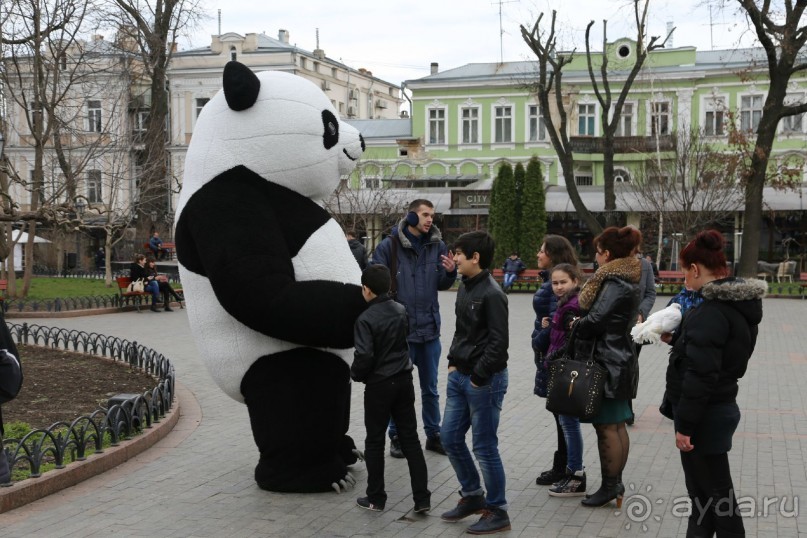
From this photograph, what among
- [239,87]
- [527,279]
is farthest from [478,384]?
[527,279]

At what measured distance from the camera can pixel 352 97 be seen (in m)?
51.4

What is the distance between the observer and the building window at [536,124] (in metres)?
39.7

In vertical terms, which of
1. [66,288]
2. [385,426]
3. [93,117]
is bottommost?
[66,288]

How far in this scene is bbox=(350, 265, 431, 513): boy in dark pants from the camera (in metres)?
5.66

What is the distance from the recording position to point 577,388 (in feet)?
18.2

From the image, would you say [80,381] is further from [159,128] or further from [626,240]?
[159,128]

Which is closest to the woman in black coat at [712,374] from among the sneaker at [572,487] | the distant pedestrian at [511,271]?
the sneaker at [572,487]

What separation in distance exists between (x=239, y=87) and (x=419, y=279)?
7.12 feet

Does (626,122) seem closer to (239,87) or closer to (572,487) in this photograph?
(572,487)

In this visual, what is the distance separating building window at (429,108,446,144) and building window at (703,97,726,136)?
451 inches

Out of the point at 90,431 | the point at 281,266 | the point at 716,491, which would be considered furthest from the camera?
the point at 90,431

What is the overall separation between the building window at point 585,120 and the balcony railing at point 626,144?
1.77 meters

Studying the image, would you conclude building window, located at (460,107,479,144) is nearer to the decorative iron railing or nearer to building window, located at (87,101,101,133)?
building window, located at (87,101,101,133)

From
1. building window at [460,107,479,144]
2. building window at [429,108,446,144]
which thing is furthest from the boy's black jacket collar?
building window at [429,108,446,144]
